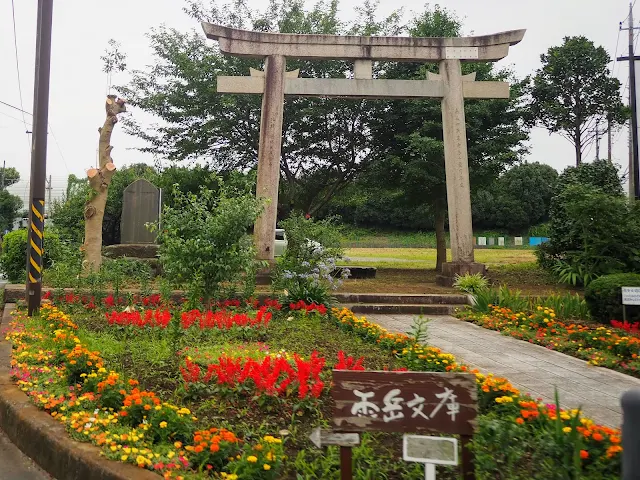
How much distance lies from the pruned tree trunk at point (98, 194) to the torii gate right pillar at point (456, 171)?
23.8 ft

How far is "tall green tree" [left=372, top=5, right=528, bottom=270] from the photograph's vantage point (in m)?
15.1

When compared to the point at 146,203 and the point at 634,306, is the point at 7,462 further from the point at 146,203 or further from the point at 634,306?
the point at 146,203

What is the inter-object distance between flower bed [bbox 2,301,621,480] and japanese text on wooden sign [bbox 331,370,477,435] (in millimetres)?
538

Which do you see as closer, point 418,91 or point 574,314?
point 574,314

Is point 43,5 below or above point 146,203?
above

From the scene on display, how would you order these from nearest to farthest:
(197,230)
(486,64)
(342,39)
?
(197,230)
(342,39)
(486,64)

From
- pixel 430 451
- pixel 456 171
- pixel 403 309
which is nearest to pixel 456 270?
pixel 456 171

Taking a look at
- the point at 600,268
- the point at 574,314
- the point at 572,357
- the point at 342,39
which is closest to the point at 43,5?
the point at 342,39

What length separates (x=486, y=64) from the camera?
1614cm

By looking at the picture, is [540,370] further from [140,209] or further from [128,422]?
[140,209]

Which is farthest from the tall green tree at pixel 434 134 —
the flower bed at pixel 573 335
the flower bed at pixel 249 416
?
the flower bed at pixel 249 416

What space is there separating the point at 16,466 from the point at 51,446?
0.41 m

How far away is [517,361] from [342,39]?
28.6 ft

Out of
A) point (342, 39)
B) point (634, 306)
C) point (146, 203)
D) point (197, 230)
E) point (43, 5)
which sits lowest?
point (634, 306)
